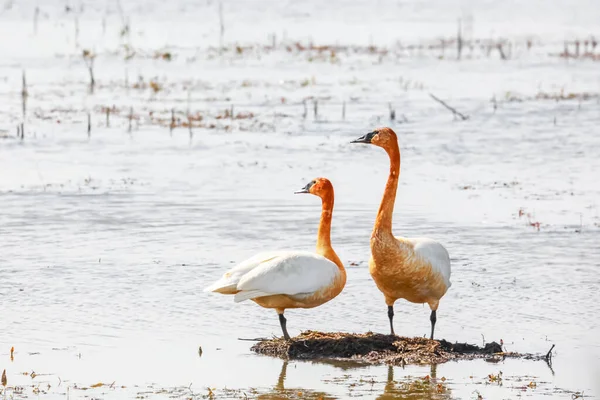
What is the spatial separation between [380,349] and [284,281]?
2.83ft

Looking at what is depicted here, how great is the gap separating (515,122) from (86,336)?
52.4 ft

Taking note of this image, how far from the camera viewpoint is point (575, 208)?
1627 centimetres

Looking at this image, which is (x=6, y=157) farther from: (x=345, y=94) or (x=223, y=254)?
(x=345, y=94)

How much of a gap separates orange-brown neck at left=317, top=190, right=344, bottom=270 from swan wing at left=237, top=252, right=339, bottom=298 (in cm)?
30

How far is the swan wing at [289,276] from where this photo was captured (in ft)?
30.8

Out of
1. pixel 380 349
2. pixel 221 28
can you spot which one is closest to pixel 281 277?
pixel 380 349

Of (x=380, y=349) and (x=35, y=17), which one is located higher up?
(x=35, y=17)

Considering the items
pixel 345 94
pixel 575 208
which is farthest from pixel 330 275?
pixel 345 94

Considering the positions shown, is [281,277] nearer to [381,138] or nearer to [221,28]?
[381,138]

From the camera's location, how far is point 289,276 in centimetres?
943

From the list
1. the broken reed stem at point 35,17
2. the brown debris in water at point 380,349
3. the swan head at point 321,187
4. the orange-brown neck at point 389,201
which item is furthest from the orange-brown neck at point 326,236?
the broken reed stem at point 35,17

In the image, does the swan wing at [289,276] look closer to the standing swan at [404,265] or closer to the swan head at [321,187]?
the standing swan at [404,265]

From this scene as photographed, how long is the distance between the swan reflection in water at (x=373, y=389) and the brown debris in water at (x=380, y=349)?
0.94 feet

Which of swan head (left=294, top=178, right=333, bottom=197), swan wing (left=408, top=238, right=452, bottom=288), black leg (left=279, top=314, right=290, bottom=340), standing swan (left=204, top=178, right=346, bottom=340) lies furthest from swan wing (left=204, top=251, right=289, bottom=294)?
swan wing (left=408, top=238, right=452, bottom=288)
